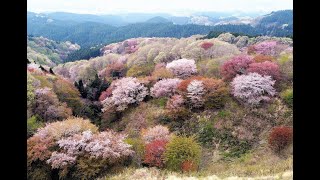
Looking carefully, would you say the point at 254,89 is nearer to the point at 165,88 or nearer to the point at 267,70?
the point at 267,70

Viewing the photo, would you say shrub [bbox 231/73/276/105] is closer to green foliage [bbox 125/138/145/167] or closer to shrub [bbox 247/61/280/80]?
shrub [bbox 247/61/280/80]

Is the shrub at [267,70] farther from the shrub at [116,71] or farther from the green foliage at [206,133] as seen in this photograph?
the shrub at [116,71]

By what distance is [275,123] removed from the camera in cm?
2975

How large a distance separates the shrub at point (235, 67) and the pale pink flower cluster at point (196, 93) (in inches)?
151

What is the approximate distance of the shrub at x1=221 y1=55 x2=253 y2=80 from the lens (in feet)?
116

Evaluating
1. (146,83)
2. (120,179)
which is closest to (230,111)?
(146,83)

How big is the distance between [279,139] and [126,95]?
1578 cm

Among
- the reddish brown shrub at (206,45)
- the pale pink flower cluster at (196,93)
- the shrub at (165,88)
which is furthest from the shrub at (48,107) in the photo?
the reddish brown shrub at (206,45)

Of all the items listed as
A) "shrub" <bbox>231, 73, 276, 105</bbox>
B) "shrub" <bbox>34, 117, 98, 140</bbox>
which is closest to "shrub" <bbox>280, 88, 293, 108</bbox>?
"shrub" <bbox>231, 73, 276, 105</bbox>

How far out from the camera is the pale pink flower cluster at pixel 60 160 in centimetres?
2391

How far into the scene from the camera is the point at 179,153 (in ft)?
81.0

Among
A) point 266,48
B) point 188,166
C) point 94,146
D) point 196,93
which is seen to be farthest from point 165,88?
point 266,48

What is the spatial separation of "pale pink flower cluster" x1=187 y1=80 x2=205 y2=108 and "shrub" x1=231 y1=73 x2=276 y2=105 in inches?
116
